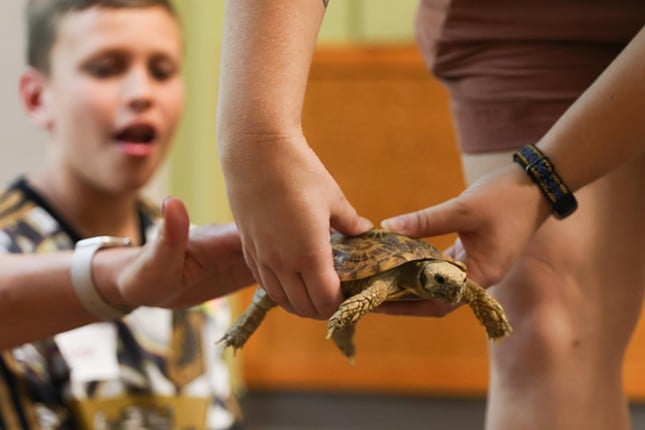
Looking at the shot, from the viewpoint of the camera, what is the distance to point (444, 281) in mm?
733

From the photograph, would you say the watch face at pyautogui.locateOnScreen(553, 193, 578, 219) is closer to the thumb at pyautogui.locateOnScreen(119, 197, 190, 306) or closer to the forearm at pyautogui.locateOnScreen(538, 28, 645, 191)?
the forearm at pyautogui.locateOnScreen(538, 28, 645, 191)

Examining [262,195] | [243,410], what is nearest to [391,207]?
[243,410]

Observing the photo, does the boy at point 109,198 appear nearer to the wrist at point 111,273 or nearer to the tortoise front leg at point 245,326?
the wrist at point 111,273

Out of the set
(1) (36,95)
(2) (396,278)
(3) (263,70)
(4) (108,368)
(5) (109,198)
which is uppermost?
(3) (263,70)

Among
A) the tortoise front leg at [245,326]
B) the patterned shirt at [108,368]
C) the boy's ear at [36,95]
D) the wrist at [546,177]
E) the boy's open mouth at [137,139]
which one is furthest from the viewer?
the boy's ear at [36,95]

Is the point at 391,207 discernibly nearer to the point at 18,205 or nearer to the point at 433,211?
the point at 18,205

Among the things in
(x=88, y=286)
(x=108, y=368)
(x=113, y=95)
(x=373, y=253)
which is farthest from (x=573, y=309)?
(x=113, y=95)

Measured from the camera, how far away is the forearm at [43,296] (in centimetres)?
96

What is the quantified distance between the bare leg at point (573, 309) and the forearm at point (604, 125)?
9cm

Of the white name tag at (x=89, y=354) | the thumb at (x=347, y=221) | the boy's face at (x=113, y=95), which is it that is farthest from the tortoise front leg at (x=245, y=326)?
the boy's face at (x=113, y=95)

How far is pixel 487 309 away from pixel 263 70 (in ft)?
0.92

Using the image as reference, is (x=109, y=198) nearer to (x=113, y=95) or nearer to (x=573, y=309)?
(x=113, y=95)

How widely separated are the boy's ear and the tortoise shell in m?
0.87

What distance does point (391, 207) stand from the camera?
2.34 meters
